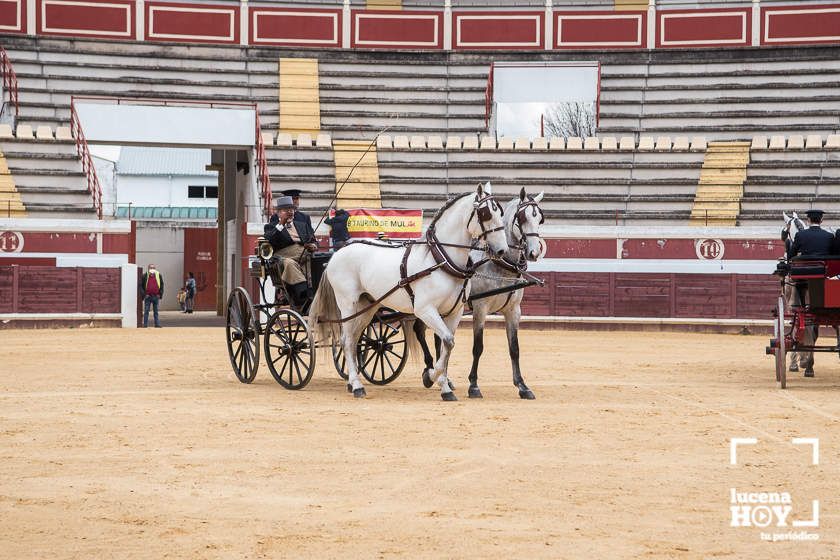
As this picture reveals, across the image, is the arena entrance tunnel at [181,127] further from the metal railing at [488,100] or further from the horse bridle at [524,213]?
the horse bridle at [524,213]

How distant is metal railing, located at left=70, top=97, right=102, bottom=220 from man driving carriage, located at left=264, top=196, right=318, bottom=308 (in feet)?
38.7

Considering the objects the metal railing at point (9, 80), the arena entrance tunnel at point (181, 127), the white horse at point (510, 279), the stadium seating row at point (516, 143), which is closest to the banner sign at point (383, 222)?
the arena entrance tunnel at point (181, 127)

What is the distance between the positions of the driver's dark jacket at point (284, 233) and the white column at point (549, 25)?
16762mm

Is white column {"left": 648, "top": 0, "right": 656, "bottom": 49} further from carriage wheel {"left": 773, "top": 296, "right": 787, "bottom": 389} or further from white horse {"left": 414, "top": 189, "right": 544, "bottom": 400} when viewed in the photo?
white horse {"left": 414, "top": 189, "right": 544, "bottom": 400}

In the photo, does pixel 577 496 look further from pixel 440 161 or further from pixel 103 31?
pixel 103 31

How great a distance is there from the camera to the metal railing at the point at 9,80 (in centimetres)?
2362

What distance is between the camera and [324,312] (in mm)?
10344

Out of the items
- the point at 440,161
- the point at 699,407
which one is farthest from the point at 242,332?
the point at 440,161

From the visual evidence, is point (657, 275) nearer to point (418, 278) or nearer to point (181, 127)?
point (181, 127)

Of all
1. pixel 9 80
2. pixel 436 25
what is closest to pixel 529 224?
pixel 9 80

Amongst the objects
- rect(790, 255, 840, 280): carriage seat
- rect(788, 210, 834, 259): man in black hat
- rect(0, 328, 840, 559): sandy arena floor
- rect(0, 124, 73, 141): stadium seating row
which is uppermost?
Result: rect(0, 124, 73, 141): stadium seating row

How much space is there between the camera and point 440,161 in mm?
23922

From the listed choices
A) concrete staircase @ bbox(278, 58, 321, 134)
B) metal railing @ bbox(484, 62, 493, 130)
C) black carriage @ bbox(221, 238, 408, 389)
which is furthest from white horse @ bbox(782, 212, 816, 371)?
concrete staircase @ bbox(278, 58, 321, 134)

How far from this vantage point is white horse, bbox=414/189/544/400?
10.0 metres
